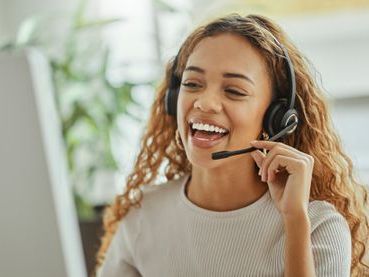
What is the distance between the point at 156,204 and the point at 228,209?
6.8 inches

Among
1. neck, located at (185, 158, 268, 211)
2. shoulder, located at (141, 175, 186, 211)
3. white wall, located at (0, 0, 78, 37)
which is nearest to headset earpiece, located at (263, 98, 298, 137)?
neck, located at (185, 158, 268, 211)

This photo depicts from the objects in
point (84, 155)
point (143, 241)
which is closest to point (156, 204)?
point (143, 241)

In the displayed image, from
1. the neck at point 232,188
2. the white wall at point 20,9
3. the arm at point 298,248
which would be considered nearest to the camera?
the arm at point 298,248

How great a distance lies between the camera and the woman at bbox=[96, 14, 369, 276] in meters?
1.04

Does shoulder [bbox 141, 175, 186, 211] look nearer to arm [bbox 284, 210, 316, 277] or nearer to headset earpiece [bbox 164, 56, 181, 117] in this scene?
headset earpiece [bbox 164, 56, 181, 117]

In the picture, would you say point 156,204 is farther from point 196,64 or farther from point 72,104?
point 72,104

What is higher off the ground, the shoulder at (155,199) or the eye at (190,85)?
the eye at (190,85)

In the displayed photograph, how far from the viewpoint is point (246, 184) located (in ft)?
3.83

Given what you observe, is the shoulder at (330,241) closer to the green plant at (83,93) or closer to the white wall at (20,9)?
the green plant at (83,93)

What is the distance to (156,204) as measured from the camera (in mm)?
1264

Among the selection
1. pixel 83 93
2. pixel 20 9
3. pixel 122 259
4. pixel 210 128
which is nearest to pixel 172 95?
pixel 210 128

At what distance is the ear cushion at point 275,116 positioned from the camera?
3.54ft

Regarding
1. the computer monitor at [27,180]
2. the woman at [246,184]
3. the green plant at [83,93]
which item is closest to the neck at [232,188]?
the woman at [246,184]

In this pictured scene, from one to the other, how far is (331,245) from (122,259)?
436 millimetres
